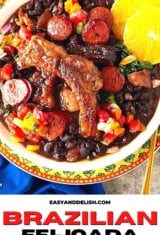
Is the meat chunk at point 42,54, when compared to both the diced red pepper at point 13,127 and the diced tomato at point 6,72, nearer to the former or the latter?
the diced tomato at point 6,72

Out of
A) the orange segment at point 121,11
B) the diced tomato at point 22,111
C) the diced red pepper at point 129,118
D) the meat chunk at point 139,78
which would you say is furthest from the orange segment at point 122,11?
the diced tomato at point 22,111

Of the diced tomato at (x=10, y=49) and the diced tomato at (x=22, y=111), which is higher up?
the diced tomato at (x=10, y=49)

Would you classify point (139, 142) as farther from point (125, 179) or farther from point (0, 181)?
point (0, 181)

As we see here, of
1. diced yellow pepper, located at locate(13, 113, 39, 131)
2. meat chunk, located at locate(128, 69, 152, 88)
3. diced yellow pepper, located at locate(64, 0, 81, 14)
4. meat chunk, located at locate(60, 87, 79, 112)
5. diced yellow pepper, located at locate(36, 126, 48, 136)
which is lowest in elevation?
diced yellow pepper, located at locate(36, 126, 48, 136)

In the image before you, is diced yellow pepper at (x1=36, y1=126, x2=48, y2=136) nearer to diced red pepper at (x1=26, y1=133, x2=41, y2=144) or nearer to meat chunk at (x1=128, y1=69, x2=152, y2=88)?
diced red pepper at (x1=26, y1=133, x2=41, y2=144)

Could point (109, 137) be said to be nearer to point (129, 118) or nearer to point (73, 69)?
point (129, 118)

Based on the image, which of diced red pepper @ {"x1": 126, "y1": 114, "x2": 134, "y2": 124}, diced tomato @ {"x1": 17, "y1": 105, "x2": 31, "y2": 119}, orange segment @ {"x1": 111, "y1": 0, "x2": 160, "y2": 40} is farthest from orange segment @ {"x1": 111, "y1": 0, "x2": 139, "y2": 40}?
diced tomato @ {"x1": 17, "y1": 105, "x2": 31, "y2": 119}
